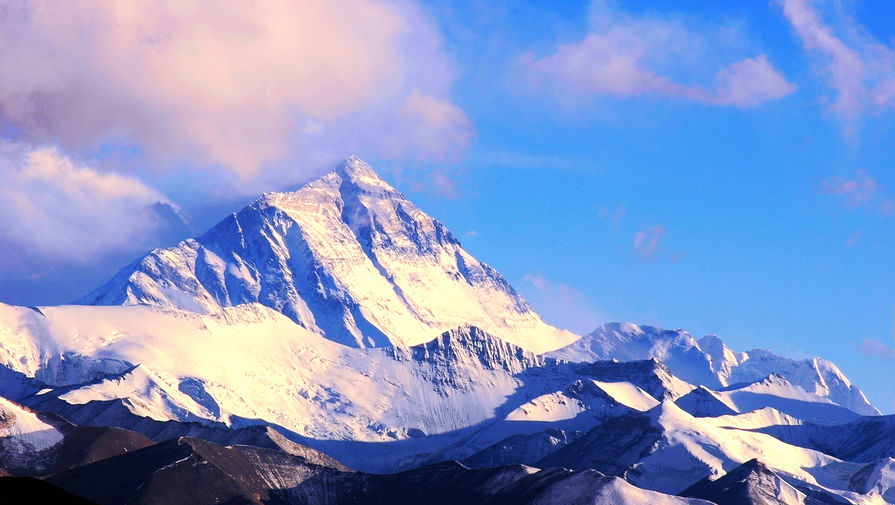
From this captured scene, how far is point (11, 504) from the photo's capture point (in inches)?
3081

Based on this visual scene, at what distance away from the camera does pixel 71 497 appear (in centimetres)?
8000

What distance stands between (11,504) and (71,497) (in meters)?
3.22
